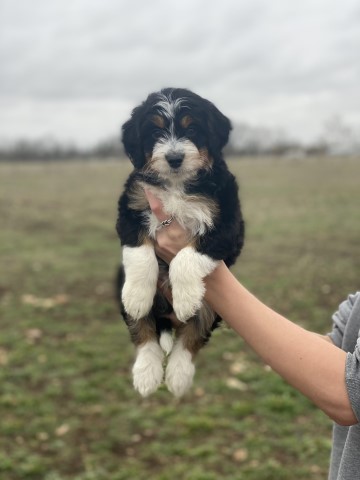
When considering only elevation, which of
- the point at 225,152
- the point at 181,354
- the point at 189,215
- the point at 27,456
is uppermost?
the point at 225,152

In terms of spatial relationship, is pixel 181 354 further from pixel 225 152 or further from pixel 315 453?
pixel 315 453

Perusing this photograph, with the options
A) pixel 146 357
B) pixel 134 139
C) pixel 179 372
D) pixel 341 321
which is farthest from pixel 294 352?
pixel 134 139

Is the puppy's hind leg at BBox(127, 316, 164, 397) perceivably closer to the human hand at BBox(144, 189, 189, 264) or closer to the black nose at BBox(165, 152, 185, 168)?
the human hand at BBox(144, 189, 189, 264)

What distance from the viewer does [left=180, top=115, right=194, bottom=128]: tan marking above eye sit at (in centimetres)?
281

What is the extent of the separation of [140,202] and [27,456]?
151 inches

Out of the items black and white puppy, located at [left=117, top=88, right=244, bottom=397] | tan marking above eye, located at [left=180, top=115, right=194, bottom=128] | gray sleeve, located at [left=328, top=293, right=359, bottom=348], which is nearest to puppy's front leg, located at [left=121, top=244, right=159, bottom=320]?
black and white puppy, located at [left=117, top=88, right=244, bottom=397]

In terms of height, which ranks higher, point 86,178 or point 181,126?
point 181,126

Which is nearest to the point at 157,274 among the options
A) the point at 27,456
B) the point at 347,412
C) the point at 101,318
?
Answer: the point at 347,412

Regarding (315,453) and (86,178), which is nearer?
(315,453)

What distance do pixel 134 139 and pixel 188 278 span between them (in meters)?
0.81

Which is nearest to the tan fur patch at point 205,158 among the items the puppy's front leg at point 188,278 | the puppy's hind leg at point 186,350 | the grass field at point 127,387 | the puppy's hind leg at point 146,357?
the puppy's front leg at point 188,278

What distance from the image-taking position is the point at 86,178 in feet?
125

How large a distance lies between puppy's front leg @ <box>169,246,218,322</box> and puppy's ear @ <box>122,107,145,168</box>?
1.89ft

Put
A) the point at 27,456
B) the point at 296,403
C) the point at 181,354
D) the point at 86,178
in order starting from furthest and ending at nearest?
1. the point at 86,178
2. the point at 296,403
3. the point at 27,456
4. the point at 181,354
